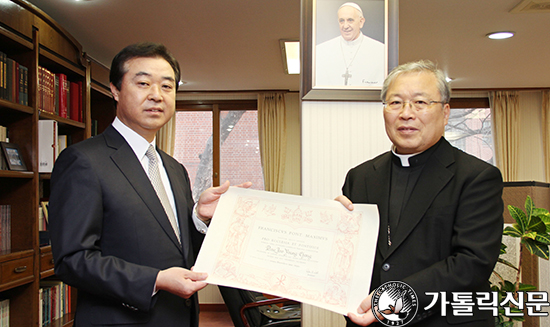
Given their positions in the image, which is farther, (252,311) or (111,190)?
(252,311)

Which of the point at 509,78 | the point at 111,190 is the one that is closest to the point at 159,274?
the point at 111,190

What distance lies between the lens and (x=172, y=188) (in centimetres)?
155

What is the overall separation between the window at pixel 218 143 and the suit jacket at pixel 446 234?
511 centimetres

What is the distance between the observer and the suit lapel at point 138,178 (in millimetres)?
1365

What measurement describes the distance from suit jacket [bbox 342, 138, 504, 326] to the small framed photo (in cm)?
243

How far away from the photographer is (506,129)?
253 inches

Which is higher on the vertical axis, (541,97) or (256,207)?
(541,97)

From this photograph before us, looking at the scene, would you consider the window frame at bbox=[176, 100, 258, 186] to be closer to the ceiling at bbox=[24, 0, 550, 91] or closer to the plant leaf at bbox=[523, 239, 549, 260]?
the ceiling at bbox=[24, 0, 550, 91]

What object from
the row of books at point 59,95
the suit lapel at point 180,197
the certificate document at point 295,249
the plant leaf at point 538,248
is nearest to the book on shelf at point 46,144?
the row of books at point 59,95

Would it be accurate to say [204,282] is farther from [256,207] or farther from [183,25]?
[183,25]

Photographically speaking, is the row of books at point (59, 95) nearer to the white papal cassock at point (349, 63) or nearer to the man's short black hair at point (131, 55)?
the man's short black hair at point (131, 55)

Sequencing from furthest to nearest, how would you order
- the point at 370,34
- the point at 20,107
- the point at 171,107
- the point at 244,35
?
1. the point at 244,35
2. the point at 20,107
3. the point at 370,34
4. the point at 171,107

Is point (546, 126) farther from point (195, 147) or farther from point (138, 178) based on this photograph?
point (138, 178)

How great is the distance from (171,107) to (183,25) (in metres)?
2.33
